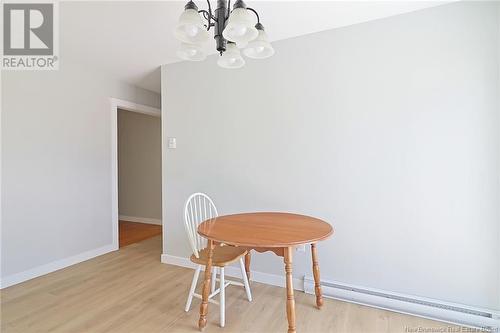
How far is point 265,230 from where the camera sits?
1686mm

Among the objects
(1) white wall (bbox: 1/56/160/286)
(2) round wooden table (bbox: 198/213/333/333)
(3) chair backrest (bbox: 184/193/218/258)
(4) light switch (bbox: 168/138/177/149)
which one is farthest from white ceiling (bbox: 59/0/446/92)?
(2) round wooden table (bbox: 198/213/333/333)

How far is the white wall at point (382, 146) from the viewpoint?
70.2 inches

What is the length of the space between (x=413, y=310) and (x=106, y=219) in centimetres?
327

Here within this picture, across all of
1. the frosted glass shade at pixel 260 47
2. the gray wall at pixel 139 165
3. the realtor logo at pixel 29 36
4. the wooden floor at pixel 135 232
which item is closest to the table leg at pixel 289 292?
the frosted glass shade at pixel 260 47

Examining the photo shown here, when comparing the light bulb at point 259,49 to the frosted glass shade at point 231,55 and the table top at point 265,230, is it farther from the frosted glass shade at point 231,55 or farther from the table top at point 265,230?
the table top at point 265,230

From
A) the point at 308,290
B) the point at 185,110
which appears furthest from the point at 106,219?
the point at 308,290

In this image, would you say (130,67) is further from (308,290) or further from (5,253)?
(308,290)

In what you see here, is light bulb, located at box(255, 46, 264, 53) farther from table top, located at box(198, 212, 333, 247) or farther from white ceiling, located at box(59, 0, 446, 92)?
table top, located at box(198, 212, 333, 247)

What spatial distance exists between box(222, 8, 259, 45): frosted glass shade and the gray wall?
3808 millimetres

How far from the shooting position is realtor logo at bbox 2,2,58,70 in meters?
1.98

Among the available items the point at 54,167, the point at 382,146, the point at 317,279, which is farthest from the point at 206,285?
the point at 54,167

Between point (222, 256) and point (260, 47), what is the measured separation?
1379mm

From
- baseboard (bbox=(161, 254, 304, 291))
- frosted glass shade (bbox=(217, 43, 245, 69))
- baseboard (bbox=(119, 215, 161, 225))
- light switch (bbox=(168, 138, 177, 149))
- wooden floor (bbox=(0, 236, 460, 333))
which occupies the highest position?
frosted glass shade (bbox=(217, 43, 245, 69))

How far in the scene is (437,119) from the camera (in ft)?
6.12
